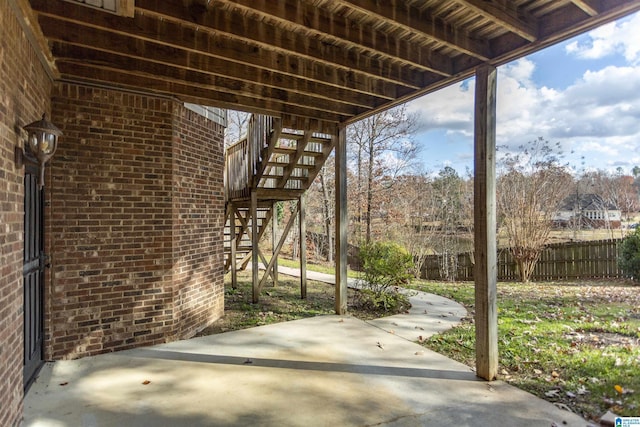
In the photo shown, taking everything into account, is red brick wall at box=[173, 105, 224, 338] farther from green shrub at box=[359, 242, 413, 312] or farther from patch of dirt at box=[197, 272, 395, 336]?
green shrub at box=[359, 242, 413, 312]

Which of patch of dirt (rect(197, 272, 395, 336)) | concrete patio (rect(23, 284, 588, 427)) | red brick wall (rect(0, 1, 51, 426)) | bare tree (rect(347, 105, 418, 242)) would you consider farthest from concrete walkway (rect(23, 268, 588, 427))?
bare tree (rect(347, 105, 418, 242))

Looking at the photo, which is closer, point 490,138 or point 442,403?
point 442,403

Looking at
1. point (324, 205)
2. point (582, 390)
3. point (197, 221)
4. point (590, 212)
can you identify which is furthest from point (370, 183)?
point (590, 212)

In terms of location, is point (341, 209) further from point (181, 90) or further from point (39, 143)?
point (39, 143)

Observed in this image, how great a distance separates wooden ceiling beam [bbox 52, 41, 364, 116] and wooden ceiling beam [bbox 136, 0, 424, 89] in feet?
2.35

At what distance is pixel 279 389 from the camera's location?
3086mm

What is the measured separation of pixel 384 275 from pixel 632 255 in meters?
6.71

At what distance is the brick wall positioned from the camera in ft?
12.3

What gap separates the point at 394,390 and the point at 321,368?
33.1 inches

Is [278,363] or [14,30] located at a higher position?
[14,30]

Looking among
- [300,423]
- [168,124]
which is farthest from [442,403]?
[168,124]

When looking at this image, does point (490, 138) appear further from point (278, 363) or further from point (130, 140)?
point (130, 140)

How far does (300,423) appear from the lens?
2.54 meters

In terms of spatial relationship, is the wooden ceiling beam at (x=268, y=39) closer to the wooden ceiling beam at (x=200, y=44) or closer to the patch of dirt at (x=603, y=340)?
the wooden ceiling beam at (x=200, y=44)
